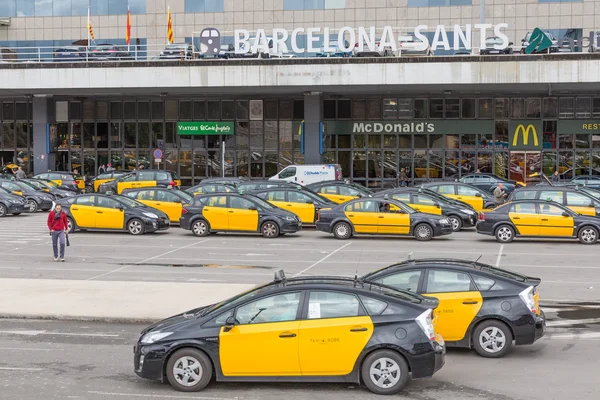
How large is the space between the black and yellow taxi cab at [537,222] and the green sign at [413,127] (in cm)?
2521

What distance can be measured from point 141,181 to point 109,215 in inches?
490

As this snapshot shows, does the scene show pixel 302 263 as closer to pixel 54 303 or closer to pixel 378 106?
pixel 54 303

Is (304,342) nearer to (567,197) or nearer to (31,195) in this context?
(567,197)

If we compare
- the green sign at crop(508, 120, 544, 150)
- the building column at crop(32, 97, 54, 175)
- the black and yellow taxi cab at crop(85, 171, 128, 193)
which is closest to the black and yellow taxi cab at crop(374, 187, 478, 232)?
the black and yellow taxi cab at crop(85, 171, 128, 193)

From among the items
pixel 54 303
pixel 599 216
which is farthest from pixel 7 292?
pixel 599 216

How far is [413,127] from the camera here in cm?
5328

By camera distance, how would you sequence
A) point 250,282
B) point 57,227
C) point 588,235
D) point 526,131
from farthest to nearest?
point 526,131
point 588,235
point 57,227
point 250,282

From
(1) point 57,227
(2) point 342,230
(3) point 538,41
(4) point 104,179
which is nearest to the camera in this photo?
(1) point 57,227

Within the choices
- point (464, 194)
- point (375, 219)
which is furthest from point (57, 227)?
point (464, 194)

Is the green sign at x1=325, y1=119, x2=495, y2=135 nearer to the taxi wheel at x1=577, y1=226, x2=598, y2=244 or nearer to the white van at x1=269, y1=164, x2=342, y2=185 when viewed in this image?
the white van at x1=269, y1=164, x2=342, y2=185

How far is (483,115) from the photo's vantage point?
52719 mm

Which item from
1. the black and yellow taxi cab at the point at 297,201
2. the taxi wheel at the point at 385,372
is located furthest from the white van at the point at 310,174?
the taxi wheel at the point at 385,372

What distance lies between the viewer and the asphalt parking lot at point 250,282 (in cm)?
1087

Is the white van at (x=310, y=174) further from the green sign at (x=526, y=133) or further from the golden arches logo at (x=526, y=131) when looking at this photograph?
the golden arches logo at (x=526, y=131)
